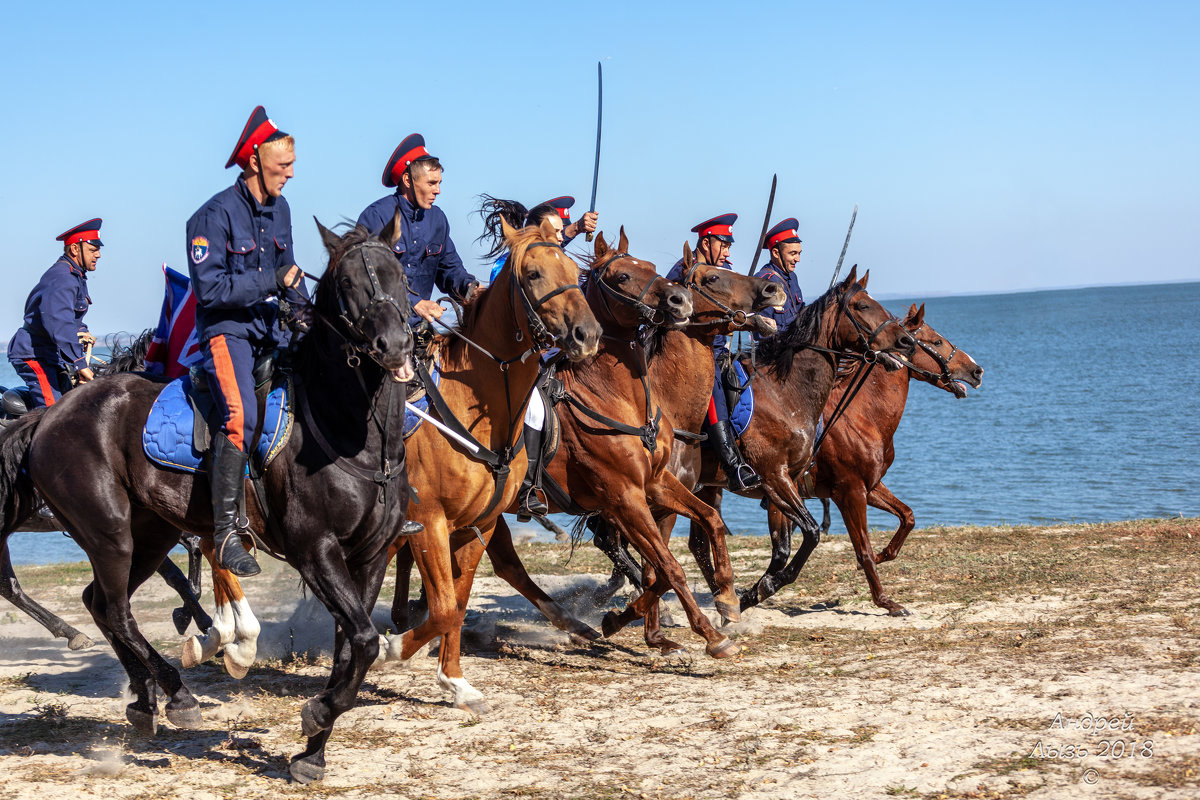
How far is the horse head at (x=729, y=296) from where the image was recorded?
911 centimetres

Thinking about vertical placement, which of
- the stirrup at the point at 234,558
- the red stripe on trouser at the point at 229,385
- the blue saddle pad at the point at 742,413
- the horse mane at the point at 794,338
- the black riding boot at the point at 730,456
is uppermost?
the horse mane at the point at 794,338

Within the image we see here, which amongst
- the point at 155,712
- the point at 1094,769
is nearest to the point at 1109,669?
the point at 1094,769

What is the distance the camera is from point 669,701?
25.2ft

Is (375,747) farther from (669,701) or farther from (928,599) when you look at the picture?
(928,599)

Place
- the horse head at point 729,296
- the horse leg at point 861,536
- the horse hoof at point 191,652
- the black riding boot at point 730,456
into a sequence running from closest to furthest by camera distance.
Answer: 1. the horse hoof at point 191,652
2. the horse head at point 729,296
3. the black riding boot at point 730,456
4. the horse leg at point 861,536

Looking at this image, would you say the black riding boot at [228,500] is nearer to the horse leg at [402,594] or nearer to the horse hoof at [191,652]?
the horse hoof at [191,652]

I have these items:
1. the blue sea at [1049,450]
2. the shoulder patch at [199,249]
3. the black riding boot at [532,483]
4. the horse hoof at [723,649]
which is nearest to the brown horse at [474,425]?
the black riding boot at [532,483]

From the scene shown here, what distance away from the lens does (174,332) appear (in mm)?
6973

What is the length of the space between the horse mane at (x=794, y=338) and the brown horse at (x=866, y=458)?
744 mm

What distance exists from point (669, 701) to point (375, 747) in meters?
1.96

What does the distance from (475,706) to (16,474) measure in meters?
3.25

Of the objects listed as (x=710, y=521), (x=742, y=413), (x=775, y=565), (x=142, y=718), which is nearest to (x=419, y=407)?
(x=142, y=718)

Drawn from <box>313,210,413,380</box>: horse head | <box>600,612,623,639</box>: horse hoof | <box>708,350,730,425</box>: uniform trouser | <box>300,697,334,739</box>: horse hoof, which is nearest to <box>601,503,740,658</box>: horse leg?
<box>600,612,623,639</box>: horse hoof

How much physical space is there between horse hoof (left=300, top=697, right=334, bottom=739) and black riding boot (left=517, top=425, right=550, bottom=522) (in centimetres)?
251
